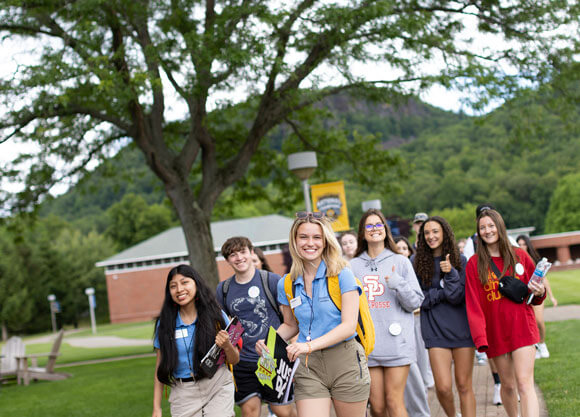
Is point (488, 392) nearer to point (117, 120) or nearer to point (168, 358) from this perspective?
point (168, 358)

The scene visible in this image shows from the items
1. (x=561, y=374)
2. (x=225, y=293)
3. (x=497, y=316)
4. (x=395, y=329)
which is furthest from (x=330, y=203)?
(x=395, y=329)

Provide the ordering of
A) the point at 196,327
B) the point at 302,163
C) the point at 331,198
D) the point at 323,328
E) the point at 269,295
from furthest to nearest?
the point at 302,163 < the point at 331,198 < the point at 269,295 < the point at 196,327 < the point at 323,328

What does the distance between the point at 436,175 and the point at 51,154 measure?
289 ft

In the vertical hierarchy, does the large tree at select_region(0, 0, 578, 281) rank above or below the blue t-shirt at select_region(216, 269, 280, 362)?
above

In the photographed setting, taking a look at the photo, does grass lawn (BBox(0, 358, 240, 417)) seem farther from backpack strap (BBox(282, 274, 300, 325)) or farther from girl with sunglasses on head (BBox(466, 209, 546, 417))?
backpack strap (BBox(282, 274, 300, 325))

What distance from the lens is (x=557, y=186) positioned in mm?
91188

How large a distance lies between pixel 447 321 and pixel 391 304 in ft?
2.32

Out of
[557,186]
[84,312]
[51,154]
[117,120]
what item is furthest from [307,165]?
[557,186]

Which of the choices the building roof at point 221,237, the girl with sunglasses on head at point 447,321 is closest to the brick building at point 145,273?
the building roof at point 221,237

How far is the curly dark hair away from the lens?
5727 millimetres

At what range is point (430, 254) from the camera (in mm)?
5855

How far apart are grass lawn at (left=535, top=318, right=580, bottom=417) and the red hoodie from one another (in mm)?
1592

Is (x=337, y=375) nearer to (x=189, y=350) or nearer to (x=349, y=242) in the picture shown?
(x=189, y=350)

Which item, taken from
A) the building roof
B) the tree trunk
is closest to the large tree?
the tree trunk
